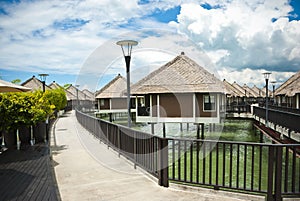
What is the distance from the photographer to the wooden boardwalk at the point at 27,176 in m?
4.32

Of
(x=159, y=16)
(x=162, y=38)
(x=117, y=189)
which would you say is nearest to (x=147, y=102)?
(x=162, y=38)

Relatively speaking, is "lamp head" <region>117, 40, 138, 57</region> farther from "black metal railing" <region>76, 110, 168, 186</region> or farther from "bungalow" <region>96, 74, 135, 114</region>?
"bungalow" <region>96, 74, 135, 114</region>

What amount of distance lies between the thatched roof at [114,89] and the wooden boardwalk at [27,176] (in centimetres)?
1838

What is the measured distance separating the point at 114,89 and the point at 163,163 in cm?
2408

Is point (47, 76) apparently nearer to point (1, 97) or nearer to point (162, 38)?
point (1, 97)

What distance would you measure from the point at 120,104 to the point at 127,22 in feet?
55.0

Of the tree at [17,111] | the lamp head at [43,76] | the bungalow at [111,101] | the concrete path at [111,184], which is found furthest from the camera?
the bungalow at [111,101]

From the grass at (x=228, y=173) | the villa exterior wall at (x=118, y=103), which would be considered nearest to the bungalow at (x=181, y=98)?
the grass at (x=228, y=173)

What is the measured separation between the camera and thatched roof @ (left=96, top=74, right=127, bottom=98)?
2641cm

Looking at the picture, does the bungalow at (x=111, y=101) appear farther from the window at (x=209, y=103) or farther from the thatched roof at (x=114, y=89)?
the window at (x=209, y=103)

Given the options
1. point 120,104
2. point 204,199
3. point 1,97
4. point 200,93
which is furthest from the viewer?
point 120,104

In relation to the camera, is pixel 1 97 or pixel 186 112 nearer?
pixel 1 97

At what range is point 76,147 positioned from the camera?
29.9ft

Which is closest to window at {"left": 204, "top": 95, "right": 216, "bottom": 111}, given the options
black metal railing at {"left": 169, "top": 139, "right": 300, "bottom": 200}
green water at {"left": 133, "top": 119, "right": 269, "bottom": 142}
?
black metal railing at {"left": 169, "top": 139, "right": 300, "bottom": 200}
